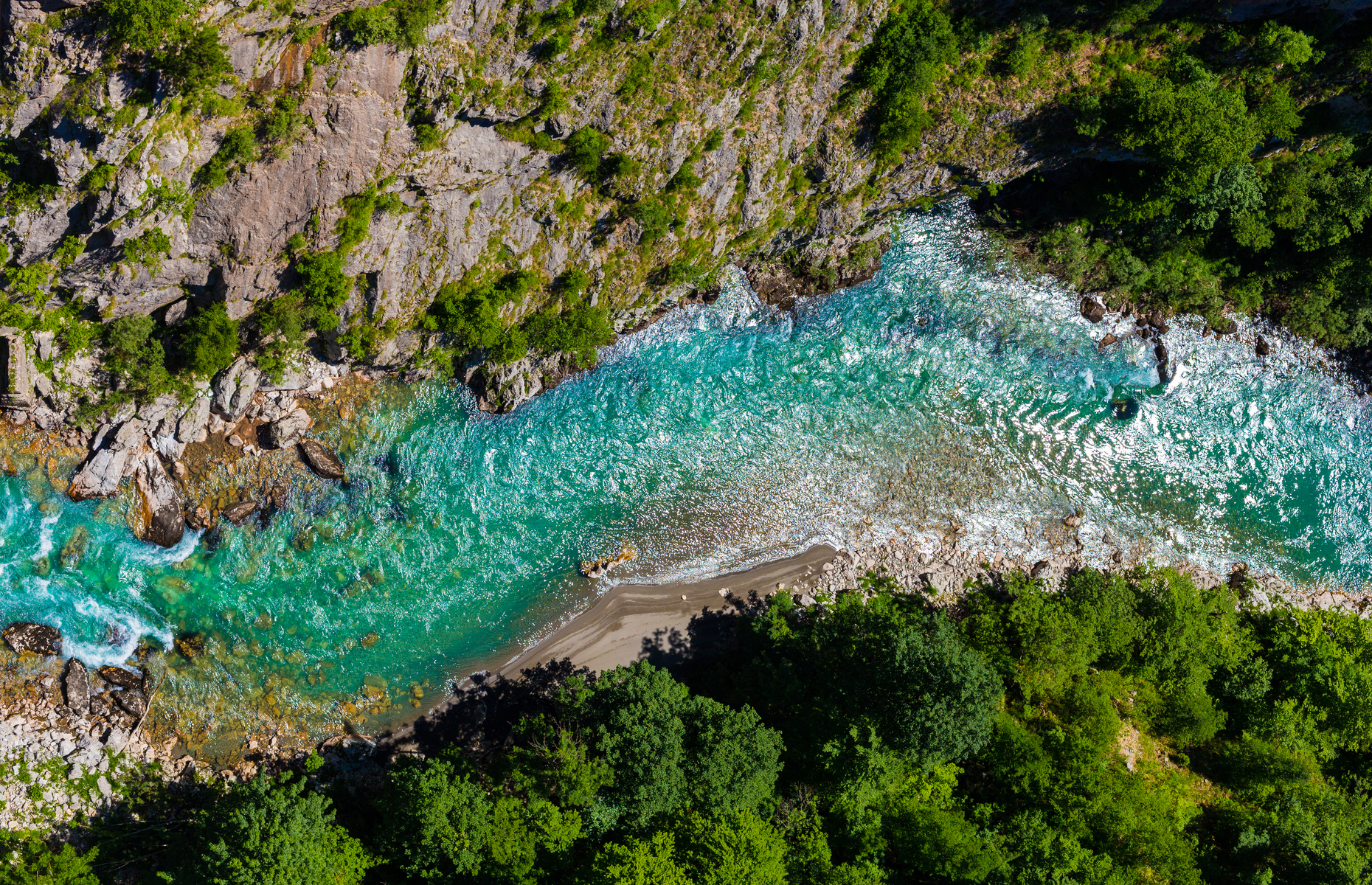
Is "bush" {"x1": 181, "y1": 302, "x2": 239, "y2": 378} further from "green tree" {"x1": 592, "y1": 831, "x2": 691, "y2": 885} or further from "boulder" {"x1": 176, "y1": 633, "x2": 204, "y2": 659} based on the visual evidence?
"green tree" {"x1": 592, "y1": 831, "x2": 691, "y2": 885}

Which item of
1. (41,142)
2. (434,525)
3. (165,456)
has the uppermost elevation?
(41,142)

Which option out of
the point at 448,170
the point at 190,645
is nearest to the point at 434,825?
the point at 190,645

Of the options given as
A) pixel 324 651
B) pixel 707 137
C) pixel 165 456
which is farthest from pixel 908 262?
pixel 165 456

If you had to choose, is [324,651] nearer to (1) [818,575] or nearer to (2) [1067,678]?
(1) [818,575]

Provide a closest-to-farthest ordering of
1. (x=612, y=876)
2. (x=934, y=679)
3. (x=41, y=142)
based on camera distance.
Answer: (x=41, y=142)
(x=612, y=876)
(x=934, y=679)

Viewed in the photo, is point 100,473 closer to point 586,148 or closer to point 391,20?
point 391,20

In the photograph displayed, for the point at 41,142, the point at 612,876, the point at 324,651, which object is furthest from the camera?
the point at 324,651

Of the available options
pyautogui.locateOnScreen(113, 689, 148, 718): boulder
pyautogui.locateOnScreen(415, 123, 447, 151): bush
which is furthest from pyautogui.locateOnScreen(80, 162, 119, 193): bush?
pyautogui.locateOnScreen(113, 689, 148, 718): boulder

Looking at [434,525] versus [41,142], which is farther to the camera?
[434,525]
